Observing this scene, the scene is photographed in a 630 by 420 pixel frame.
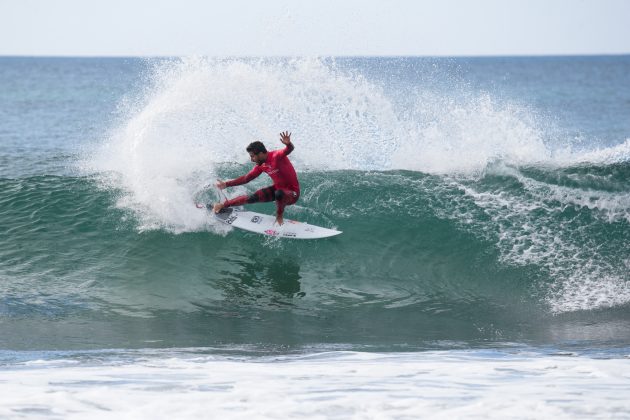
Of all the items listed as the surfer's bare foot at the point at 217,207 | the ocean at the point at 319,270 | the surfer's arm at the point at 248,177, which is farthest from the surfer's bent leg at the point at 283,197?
the surfer's bare foot at the point at 217,207

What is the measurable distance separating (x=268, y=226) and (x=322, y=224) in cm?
124

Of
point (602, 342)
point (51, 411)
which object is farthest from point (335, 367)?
point (602, 342)

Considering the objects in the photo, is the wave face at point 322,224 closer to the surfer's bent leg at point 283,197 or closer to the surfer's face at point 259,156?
the surfer's bent leg at point 283,197

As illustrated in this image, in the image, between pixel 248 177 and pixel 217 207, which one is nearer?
pixel 248 177

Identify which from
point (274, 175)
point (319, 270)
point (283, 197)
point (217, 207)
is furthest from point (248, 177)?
point (319, 270)

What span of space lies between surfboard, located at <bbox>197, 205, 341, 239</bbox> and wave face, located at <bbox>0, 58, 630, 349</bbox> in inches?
9.7

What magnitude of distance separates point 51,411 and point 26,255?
5696mm

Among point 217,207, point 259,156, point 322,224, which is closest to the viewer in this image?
point 259,156

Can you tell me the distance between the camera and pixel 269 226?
37.2ft

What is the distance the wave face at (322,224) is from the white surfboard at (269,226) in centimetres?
25

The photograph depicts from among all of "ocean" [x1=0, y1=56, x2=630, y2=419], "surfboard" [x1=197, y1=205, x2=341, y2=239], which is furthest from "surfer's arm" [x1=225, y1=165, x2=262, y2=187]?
"ocean" [x1=0, y1=56, x2=630, y2=419]

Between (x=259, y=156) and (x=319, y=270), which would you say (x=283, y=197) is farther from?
(x=319, y=270)

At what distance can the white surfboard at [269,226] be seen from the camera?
11.3m

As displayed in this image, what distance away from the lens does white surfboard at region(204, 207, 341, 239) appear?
1133 cm
